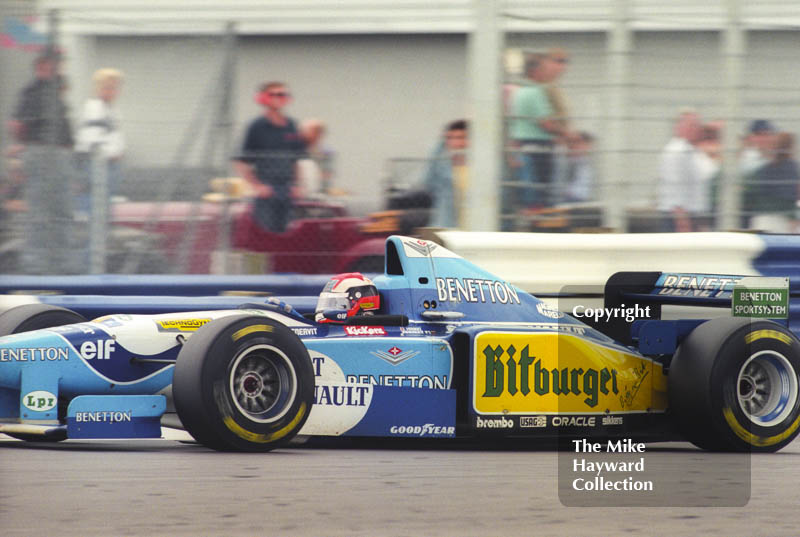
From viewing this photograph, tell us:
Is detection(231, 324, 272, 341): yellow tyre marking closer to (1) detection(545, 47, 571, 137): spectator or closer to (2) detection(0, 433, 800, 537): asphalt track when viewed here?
(2) detection(0, 433, 800, 537): asphalt track

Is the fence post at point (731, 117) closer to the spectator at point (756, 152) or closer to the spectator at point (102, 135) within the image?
the spectator at point (756, 152)

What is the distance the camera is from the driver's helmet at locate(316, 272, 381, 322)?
6.55 metres

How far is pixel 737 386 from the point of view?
6.53 metres

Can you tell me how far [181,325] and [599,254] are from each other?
3.24 m

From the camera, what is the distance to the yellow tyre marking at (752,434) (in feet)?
21.4

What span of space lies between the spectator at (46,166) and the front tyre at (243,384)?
9.77 ft

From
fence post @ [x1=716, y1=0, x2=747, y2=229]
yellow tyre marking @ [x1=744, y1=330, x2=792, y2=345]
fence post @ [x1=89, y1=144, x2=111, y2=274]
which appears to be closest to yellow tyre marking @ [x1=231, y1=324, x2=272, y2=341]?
yellow tyre marking @ [x1=744, y1=330, x2=792, y2=345]

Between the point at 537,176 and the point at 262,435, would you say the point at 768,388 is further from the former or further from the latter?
the point at 262,435

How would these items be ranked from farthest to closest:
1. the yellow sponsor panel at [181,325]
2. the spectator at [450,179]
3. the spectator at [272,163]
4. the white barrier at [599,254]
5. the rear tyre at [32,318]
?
1. the spectator at [450,179]
2. the spectator at [272,163]
3. the white barrier at [599,254]
4. the rear tyre at [32,318]
5. the yellow sponsor panel at [181,325]

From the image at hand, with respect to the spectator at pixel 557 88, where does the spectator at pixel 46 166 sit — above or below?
below

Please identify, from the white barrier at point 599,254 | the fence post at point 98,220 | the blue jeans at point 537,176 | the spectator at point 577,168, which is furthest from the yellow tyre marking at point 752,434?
the fence post at point 98,220

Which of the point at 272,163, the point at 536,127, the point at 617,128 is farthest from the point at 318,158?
the point at 617,128

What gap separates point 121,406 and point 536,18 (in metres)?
4.24

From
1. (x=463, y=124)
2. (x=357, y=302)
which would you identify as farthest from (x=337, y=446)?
(x=463, y=124)
